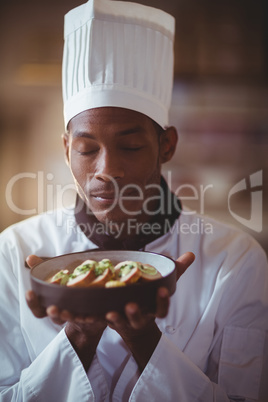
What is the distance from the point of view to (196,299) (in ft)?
2.92

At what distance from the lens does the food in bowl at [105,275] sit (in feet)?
1.79

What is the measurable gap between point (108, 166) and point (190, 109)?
3.34 feet

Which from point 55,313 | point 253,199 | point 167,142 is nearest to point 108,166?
point 167,142

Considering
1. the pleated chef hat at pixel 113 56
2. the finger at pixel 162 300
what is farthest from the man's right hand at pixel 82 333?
the pleated chef hat at pixel 113 56

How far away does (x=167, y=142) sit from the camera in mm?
896

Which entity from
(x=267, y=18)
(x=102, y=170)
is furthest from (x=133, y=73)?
(x=267, y=18)

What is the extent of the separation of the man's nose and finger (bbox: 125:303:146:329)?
0.32 metres

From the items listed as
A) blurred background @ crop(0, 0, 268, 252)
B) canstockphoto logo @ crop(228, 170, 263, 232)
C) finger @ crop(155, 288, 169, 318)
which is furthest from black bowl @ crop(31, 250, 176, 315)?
canstockphoto logo @ crop(228, 170, 263, 232)

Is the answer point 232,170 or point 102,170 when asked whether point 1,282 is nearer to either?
point 102,170

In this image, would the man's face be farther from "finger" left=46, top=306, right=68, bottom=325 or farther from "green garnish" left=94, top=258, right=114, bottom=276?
"finger" left=46, top=306, right=68, bottom=325

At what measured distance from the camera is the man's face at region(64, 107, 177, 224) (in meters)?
0.74

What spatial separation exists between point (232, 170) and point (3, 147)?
1043 millimetres

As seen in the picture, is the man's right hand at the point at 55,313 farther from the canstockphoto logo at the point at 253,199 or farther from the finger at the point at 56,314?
the canstockphoto logo at the point at 253,199

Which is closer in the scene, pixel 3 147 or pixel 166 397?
pixel 166 397
